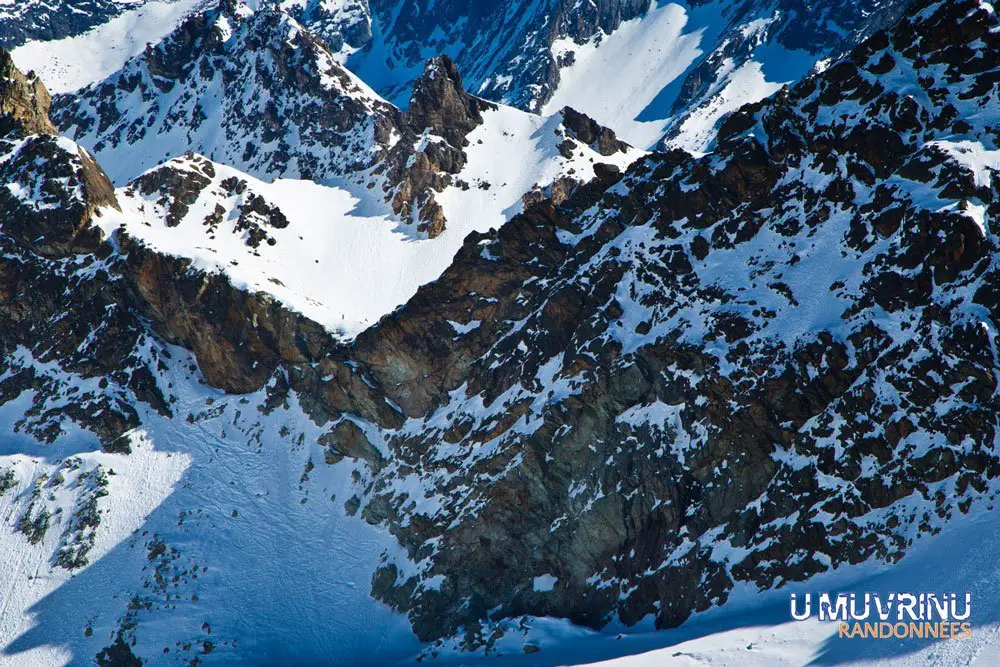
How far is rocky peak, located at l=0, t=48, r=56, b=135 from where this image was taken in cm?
9406

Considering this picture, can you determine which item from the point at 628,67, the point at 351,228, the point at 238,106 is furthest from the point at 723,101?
the point at 351,228

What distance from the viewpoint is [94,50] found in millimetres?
182000

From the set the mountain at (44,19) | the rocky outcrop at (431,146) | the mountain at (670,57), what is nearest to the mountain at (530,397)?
the rocky outcrop at (431,146)

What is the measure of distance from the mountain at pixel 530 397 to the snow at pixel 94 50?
76.9 meters

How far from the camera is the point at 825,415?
53219 millimetres

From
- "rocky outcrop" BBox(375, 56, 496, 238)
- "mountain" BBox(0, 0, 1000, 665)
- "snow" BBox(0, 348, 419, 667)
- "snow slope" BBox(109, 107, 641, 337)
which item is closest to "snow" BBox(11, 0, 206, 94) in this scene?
"rocky outcrop" BBox(375, 56, 496, 238)

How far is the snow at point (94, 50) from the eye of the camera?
16788cm

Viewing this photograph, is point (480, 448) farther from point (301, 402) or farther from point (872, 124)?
point (872, 124)

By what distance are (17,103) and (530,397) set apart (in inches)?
2442

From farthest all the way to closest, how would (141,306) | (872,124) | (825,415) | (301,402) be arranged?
(141,306)
(301,402)
(872,124)
(825,415)

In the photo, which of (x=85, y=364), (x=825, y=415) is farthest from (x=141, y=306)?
(x=825, y=415)

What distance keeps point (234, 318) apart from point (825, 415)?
4847 cm

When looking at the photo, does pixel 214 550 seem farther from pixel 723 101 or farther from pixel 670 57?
pixel 670 57

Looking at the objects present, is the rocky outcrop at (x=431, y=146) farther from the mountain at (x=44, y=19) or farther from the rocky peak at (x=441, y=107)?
the mountain at (x=44, y=19)
